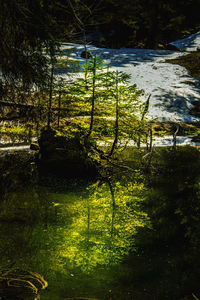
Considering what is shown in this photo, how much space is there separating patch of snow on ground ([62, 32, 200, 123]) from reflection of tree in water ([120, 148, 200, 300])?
5381mm

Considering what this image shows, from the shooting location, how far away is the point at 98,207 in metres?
5.75

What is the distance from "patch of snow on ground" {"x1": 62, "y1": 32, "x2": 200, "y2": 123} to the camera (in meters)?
14.0

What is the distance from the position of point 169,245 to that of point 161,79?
13880 mm

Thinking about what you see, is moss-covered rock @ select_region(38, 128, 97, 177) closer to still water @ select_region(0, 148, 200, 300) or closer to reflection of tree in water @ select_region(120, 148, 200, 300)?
still water @ select_region(0, 148, 200, 300)

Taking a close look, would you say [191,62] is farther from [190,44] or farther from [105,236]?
[105,236]

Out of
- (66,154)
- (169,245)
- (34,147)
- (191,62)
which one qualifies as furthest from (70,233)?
(191,62)

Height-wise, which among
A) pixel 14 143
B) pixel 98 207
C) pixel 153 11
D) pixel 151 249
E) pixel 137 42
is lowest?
pixel 14 143

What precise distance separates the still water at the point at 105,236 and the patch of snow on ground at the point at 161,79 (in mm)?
5567

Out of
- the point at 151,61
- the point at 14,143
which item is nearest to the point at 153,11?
the point at 151,61

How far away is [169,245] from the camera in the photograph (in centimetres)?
425

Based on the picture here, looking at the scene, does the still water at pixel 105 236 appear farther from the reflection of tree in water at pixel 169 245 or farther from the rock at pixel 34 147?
the rock at pixel 34 147

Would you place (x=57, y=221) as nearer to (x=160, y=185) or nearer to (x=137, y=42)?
(x=160, y=185)

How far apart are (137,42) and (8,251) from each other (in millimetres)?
25025

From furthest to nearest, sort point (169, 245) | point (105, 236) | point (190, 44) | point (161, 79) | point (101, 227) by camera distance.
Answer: point (190, 44), point (161, 79), point (101, 227), point (105, 236), point (169, 245)
